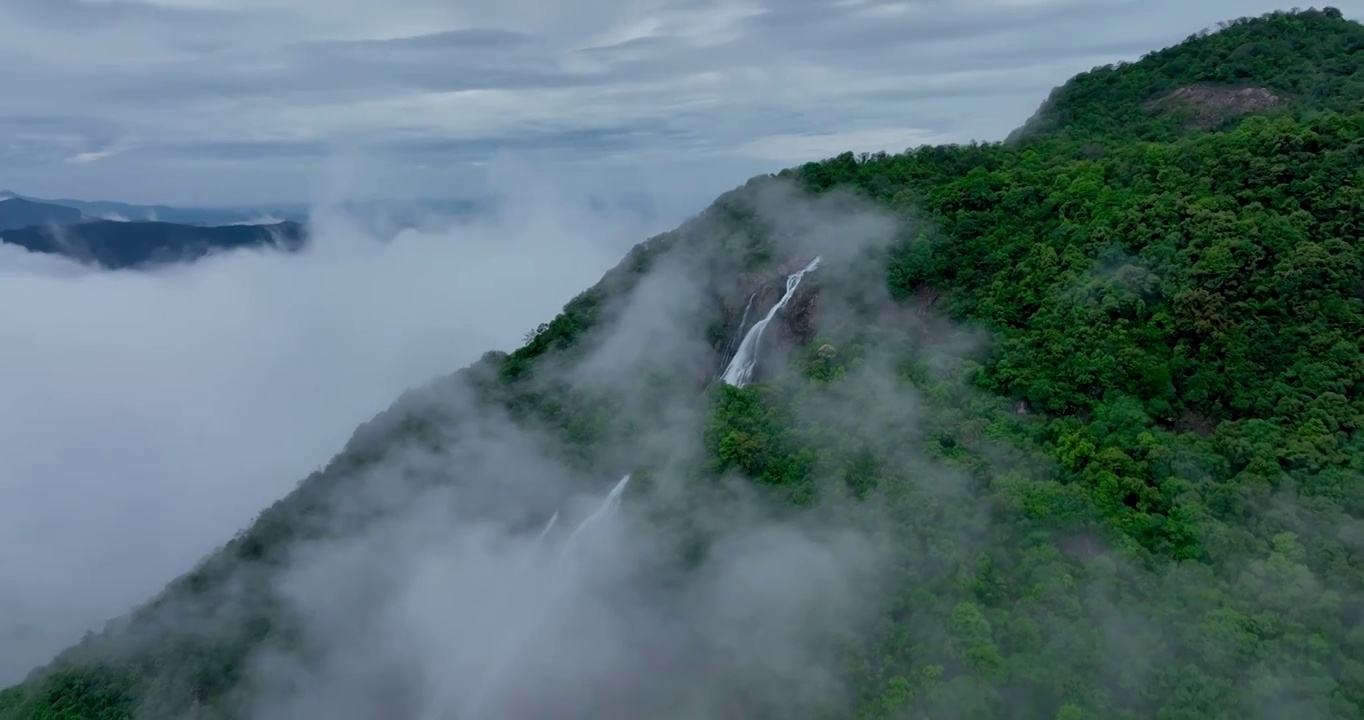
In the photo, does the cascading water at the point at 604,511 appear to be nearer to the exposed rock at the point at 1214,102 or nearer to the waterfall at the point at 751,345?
the waterfall at the point at 751,345

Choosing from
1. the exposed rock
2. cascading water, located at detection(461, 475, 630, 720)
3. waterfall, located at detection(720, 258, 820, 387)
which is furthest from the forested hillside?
cascading water, located at detection(461, 475, 630, 720)

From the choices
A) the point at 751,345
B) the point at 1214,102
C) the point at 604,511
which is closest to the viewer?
the point at 604,511

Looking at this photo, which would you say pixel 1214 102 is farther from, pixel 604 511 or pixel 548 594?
pixel 548 594

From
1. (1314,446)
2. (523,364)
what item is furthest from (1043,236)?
(523,364)

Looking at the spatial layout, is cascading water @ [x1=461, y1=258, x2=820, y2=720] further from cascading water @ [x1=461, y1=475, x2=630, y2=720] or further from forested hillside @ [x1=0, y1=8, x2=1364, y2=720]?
forested hillside @ [x1=0, y1=8, x2=1364, y2=720]

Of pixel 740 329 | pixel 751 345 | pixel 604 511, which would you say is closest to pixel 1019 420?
pixel 751 345

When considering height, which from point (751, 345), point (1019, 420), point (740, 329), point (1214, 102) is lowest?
point (1019, 420)
